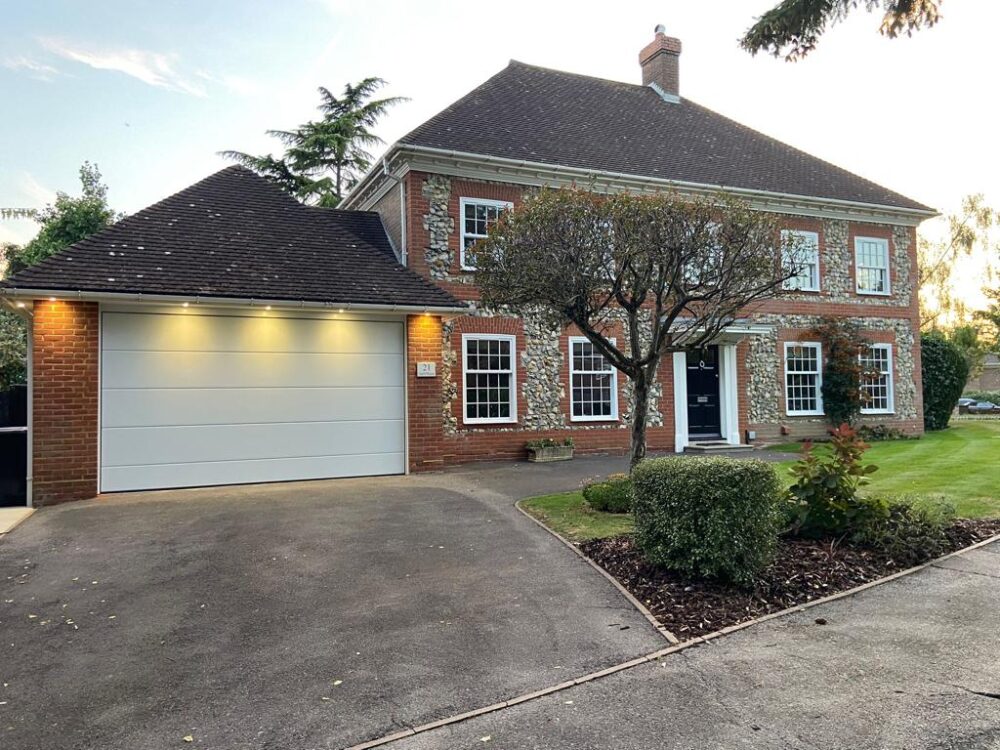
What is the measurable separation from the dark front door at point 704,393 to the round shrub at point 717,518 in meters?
10.8

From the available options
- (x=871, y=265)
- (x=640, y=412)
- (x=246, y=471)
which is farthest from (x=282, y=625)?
(x=871, y=265)

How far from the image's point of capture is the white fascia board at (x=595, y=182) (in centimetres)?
1323

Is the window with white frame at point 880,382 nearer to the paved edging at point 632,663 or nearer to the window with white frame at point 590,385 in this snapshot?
the window with white frame at point 590,385

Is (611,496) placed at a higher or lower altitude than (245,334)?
lower

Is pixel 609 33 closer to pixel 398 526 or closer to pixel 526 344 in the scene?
pixel 526 344

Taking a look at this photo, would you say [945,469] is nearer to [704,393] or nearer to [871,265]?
[704,393]

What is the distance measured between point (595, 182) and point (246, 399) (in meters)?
8.55

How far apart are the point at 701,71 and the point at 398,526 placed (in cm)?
1945

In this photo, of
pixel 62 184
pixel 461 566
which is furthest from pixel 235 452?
pixel 62 184

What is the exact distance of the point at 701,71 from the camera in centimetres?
2098

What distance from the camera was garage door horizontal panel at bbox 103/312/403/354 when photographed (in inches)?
393

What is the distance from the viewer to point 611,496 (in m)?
7.84

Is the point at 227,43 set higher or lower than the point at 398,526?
higher

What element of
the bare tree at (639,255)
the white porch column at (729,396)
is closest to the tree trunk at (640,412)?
the bare tree at (639,255)
